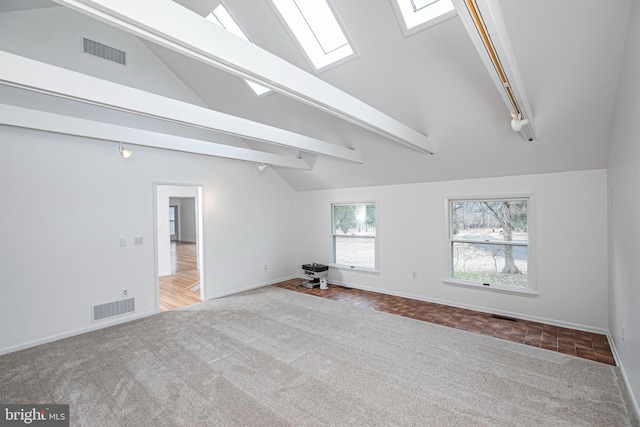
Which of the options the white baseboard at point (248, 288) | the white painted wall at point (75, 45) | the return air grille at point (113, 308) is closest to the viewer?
the white painted wall at point (75, 45)

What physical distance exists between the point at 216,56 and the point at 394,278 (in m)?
4.61

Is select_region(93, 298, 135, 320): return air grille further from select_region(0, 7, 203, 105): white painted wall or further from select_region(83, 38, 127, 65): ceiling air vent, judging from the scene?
select_region(83, 38, 127, 65): ceiling air vent

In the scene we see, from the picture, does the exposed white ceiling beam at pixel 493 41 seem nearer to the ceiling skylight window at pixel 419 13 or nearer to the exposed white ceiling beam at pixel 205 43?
the ceiling skylight window at pixel 419 13

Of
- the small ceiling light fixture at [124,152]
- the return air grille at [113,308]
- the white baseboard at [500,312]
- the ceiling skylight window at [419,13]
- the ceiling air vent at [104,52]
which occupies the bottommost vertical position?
the white baseboard at [500,312]

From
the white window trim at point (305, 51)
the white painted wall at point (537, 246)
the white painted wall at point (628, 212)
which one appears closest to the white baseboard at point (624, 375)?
the white painted wall at point (628, 212)

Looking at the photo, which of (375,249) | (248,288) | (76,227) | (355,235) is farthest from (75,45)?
(375,249)

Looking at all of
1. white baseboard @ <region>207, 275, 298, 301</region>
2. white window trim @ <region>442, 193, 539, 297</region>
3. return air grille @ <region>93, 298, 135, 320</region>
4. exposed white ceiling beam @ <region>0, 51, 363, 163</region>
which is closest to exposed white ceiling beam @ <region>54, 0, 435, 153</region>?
exposed white ceiling beam @ <region>0, 51, 363, 163</region>

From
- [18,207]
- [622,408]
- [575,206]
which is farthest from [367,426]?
[18,207]

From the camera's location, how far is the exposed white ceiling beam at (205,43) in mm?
1304

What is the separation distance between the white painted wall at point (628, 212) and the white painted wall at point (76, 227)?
5105mm

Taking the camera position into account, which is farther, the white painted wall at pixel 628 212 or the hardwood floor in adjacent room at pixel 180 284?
the hardwood floor in adjacent room at pixel 180 284

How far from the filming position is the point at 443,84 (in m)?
3.08

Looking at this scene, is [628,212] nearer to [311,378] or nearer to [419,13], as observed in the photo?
[419,13]

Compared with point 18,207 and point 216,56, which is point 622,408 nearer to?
point 216,56
